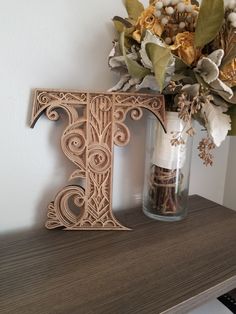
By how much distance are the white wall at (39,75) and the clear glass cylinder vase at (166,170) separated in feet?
0.67

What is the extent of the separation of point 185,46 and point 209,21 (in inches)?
2.7

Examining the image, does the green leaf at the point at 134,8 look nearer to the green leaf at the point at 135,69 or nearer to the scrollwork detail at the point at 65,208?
the green leaf at the point at 135,69

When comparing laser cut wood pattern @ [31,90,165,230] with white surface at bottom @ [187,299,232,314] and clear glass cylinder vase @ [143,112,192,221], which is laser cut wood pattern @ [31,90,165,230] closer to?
clear glass cylinder vase @ [143,112,192,221]

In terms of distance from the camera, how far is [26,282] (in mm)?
516

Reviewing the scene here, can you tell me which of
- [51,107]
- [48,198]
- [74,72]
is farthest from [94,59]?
[48,198]

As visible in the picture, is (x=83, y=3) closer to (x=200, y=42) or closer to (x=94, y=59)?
(x=94, y=59)

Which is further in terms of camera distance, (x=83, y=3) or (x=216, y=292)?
(x=83, y=3)

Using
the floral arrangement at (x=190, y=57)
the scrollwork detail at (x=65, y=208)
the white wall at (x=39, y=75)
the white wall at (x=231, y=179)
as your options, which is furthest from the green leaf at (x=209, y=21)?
the white wall at (x=231, y=179)

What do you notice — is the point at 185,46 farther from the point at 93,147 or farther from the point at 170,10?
the point at 93,147

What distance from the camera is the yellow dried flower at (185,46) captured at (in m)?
0.63

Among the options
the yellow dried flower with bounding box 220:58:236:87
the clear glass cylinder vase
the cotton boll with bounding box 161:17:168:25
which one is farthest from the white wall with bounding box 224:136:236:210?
the cotton boll with bounding box 161:17:168:25

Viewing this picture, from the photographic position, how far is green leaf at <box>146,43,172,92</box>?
1.81 feet

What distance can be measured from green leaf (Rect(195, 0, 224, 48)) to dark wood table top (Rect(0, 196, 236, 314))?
1.54 feet

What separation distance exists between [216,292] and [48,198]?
452 mm
